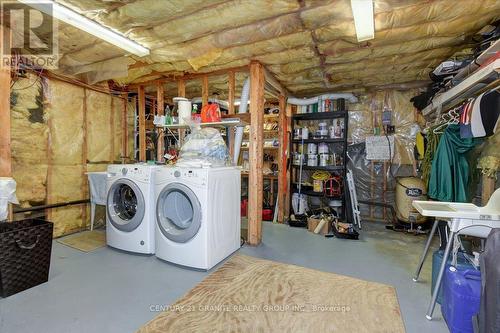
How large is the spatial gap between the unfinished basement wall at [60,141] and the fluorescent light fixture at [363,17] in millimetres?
3911

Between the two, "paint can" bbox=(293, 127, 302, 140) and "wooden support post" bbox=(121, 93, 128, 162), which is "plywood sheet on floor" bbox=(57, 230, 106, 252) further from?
"paint can" bbox=(293, 127, 302, 140)

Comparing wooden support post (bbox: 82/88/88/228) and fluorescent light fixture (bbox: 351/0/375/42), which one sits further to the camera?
wooden support post (bbox: 82/88/88/228)

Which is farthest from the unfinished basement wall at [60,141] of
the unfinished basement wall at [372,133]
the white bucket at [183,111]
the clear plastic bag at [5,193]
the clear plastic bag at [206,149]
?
the unfinished basement wall at [372,133]

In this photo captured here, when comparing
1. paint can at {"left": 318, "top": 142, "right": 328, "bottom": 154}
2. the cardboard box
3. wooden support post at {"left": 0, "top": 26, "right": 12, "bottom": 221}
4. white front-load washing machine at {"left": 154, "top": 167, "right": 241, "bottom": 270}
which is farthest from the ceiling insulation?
the cardboard box

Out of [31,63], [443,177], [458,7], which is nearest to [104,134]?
[31,63]

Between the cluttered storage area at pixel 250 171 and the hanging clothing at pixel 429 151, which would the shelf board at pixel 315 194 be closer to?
the cluttered storage area at pixel 250 171

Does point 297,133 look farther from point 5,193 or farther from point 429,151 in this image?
point 5,193

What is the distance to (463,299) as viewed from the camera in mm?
1642

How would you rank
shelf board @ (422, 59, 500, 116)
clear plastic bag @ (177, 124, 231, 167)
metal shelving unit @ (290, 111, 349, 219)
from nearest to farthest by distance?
shelf board @ (422, 59, 500, 116)
clear plastic bag @ (177, 124, 231, 167)
metal shelving unit @ (290, 111, 349, 219)

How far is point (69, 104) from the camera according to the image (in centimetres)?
366

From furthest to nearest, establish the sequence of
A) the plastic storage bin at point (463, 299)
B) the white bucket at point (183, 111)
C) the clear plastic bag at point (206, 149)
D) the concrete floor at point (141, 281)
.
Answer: the white bucket at point (183, 111), the clear plastic bag at point (206, 149), the concrete floor at point (141, 281), the plastic storage bin at point (463, 299)

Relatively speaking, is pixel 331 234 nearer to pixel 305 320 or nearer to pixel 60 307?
pixel 305 320

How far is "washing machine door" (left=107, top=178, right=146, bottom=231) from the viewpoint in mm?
2848

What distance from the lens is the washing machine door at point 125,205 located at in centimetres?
285
